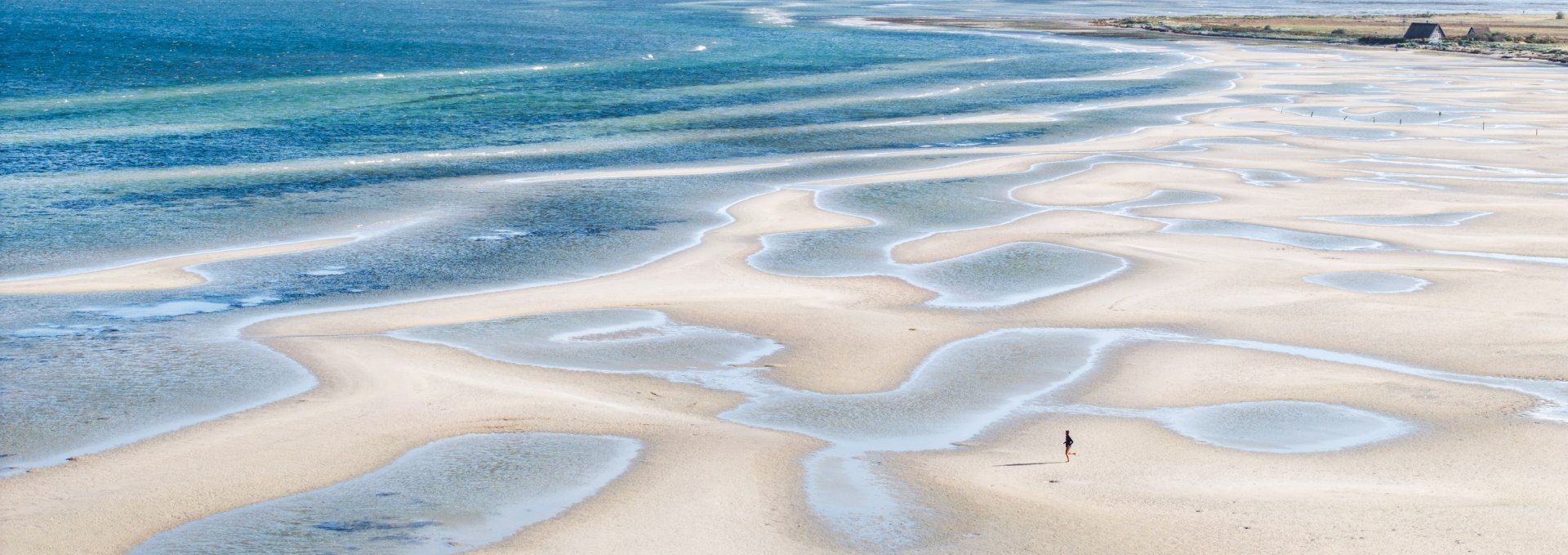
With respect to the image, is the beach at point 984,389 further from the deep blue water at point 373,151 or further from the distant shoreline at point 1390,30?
the distant shoreline at point 1390,30

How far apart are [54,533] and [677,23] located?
9289cm

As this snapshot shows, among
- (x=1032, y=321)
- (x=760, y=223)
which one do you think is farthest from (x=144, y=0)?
(x=1032, y=321)

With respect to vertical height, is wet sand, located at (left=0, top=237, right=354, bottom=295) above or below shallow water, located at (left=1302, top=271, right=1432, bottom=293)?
above

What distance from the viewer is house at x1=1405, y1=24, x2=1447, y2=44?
81125 mm

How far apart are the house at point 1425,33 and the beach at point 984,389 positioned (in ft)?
193

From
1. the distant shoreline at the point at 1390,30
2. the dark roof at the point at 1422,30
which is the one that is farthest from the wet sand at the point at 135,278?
the dark roof at the point at 1422,30

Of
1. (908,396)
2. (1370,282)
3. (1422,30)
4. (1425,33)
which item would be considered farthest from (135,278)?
(1422,30)

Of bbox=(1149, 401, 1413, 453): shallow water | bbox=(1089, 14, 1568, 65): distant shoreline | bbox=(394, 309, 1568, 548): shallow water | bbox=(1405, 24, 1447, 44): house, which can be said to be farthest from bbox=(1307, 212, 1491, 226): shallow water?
bbox=(1405, 24, 1447, 44): house

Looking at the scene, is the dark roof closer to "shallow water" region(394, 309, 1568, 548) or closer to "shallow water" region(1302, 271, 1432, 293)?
"shallow water" region(1302, 271, 1432, 293)

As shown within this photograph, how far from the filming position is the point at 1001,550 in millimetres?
11094

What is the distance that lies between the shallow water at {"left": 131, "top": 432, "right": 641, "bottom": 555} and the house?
258 ft

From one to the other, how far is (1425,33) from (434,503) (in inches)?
3218

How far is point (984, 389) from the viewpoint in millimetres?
15516

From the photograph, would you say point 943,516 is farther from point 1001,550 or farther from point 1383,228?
point 1383,228
